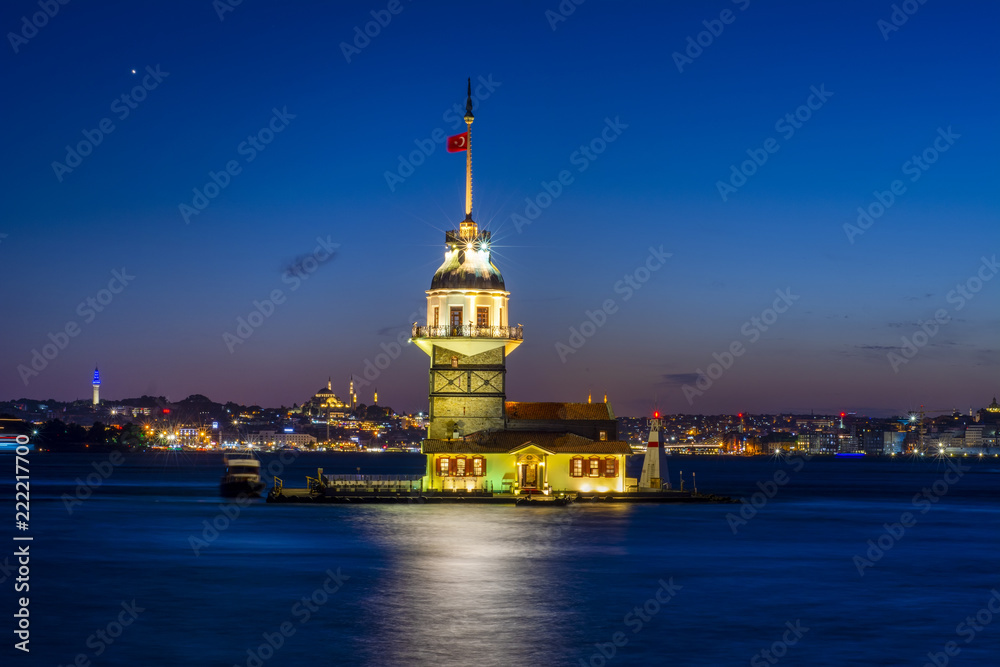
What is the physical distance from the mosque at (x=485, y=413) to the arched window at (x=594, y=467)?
0.06 m

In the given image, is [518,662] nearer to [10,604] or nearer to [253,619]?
[253,619]

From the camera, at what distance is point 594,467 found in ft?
237

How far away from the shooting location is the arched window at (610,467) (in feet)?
238

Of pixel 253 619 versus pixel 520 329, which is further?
pixel 520 329

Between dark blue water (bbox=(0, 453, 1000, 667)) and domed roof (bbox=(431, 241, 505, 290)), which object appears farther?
domed roof (bbox=(431, 241, 505, 290))

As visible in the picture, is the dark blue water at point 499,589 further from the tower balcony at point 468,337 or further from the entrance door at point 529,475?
the tower balcony at point 468,337

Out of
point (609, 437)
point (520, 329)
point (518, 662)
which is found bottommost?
point (518, 662)

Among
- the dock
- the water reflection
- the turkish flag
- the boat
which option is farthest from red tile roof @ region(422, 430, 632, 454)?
the boat

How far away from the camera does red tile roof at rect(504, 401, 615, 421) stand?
75.1 meters

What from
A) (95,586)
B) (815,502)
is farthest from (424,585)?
(815,502)

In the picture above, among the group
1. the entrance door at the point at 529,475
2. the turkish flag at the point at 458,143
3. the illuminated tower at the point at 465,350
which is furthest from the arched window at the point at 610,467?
the turkish flag at the point at 458,143

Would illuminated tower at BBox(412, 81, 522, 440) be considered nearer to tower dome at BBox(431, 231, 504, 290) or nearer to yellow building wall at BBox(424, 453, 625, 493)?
tower dome at BBox(431, 231, 504, 290)

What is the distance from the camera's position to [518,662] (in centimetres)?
3041

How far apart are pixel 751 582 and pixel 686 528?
17.9 meters
